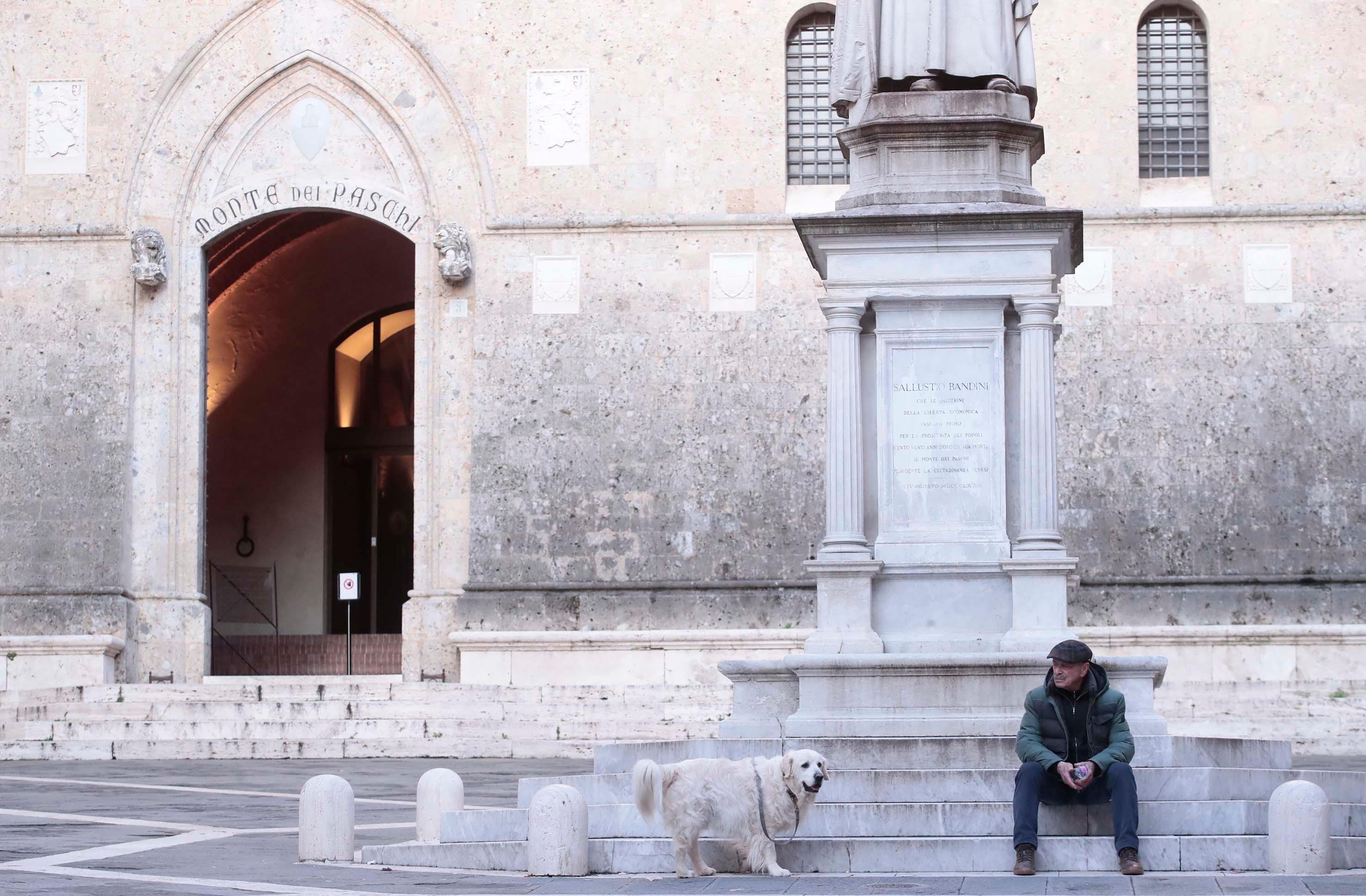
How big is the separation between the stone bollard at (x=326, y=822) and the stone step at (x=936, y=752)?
173cm

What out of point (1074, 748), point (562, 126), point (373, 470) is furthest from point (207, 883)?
point (373, 470)

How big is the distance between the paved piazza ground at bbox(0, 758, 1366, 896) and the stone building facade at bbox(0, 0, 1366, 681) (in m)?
6.61

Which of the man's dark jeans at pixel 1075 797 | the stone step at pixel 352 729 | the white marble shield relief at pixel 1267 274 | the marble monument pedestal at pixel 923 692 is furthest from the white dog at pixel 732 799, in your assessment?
the white marble shield relief at pixel 1267 274

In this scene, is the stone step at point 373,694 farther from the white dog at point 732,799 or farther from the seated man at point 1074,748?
the white dog at point 732,799

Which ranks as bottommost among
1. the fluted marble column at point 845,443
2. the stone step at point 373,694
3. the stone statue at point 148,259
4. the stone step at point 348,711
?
the stone step at point 348,711

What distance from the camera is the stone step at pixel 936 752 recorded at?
39.8 ft

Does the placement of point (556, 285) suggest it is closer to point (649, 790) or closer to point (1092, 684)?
point (1092, 684)

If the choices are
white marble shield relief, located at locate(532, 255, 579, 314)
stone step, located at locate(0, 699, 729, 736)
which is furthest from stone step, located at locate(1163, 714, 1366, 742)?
white marble shield relief, located at locate(532, 255, 579, 314)

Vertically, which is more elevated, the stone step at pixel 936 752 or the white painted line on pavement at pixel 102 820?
the stone step at pixel 936 752

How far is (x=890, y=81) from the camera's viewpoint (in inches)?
560

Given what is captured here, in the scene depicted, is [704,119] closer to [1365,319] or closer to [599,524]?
[599,524]

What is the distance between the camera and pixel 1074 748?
36.2 feet

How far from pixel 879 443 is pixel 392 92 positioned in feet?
49.0

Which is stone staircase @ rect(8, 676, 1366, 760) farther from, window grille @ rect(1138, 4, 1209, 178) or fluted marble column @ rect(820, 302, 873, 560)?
fluted marble column @ rect(820, 302, 873, 560)
